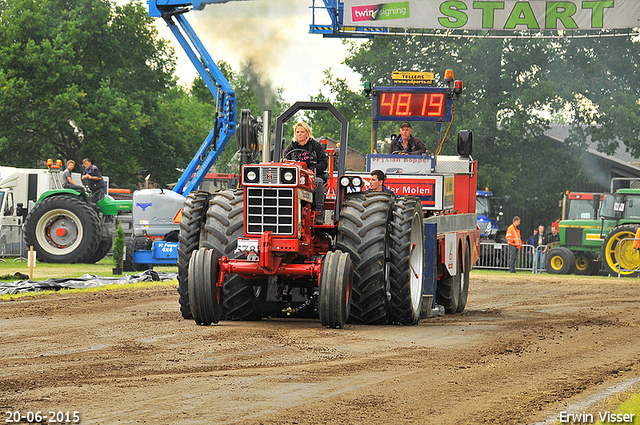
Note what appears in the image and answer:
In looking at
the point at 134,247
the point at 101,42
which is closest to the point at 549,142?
the point at 101,42

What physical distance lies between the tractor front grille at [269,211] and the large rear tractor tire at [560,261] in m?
21.0

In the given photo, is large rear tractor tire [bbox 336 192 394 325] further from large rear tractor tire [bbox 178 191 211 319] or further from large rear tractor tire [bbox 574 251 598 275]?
large rear tractor tire [bbox 574 251 598 275]

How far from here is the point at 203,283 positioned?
1004 cm

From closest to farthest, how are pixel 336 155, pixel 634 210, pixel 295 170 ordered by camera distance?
pixel 295 170
pixel 336 155
pixel 634 210

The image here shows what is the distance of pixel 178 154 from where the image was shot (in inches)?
1582

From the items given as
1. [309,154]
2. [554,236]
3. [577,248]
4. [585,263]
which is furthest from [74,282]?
[554,236]

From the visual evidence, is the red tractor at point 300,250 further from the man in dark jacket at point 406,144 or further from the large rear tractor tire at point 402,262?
the man in dark jacket at point 406,144

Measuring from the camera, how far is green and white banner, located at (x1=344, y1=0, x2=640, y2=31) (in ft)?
81.9

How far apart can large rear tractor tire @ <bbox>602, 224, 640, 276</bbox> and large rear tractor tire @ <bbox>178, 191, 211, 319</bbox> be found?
18718 millimetres

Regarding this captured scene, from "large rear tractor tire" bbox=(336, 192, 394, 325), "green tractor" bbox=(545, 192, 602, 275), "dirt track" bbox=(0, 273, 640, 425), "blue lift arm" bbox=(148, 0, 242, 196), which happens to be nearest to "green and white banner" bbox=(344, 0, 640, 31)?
"blue lift arm" bbox=(148, 0, 242, 196)

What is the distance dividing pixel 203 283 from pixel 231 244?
66 centimetres

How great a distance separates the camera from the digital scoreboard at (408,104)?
51.3ft

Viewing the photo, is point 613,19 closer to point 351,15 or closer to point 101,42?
point 351,15

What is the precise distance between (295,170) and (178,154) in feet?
101
